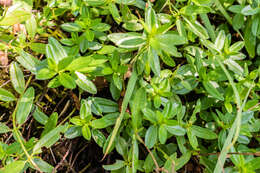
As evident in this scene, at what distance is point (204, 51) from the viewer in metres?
1.62

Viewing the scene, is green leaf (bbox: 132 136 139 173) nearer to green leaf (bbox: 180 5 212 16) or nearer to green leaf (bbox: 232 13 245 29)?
green leaf (bbox: 180 5 212 16)

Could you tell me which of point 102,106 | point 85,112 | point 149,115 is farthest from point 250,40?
point 85,112

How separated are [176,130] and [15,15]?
1.09m

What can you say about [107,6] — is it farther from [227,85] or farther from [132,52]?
[227,85]

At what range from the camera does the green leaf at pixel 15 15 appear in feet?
4.58

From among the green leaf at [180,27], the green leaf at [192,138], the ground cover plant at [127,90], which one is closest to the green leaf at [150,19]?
the ground cover plant at [127,90]

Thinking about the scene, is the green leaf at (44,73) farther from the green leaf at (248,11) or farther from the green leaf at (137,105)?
the green leaf at (248,11)

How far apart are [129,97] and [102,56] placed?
11.3 inches

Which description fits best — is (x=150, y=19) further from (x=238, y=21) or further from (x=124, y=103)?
(x=238, y=21)

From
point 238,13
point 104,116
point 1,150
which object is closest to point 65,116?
point 104,116

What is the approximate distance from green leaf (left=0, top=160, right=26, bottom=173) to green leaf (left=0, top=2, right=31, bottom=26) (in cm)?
73

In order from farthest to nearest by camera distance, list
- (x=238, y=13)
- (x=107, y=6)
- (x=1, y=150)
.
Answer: (x=238, y=13)
(x=107, y=6)
(x=1, y=150)

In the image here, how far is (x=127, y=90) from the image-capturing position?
4.46ft

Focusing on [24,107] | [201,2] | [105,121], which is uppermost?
[201,2]
